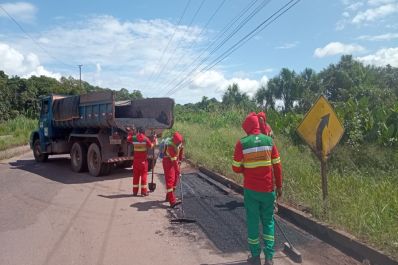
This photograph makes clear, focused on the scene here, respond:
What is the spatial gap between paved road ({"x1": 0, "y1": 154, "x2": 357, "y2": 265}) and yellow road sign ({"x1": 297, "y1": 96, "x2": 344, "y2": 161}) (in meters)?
1.54

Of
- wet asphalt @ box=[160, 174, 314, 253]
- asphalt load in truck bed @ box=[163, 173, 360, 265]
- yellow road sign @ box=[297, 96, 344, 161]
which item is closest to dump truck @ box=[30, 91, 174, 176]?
wet asphalt @ box=[160, 174, 314, 253]

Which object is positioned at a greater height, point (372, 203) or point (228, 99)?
point (228, 99)

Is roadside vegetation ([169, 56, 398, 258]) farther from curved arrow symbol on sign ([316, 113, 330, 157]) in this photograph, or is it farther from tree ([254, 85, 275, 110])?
tree ([254, 85, 275, 110])

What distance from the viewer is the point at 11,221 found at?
736 cm

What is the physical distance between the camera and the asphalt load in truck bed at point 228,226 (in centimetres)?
539

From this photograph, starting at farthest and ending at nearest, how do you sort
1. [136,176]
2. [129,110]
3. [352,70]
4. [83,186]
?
[352,70], [129,110], [83,186], [136,176]

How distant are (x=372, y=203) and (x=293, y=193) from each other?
1.88m

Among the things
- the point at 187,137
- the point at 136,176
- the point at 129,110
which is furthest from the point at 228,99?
the point at 136,176

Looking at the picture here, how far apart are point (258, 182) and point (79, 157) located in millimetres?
9817

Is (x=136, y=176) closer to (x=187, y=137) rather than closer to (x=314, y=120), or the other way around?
(x=314, y=120)

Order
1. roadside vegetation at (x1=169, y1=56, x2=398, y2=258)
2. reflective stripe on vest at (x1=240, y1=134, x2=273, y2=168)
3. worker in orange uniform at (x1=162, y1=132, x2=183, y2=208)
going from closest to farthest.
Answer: reflective stripe on vest at (x1=240, y1=134, x2=273, y2=168) → roadside vegetation at (x1=169, y1=56, x2=398, y2=258) → worker in orange uniform at (x1=162, y1=132, x2=183, y2=208)

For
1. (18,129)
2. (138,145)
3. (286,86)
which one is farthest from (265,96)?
(138,145)

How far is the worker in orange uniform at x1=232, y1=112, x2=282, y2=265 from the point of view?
496 cm

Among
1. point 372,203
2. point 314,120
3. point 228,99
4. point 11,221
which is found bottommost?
point 11,221
